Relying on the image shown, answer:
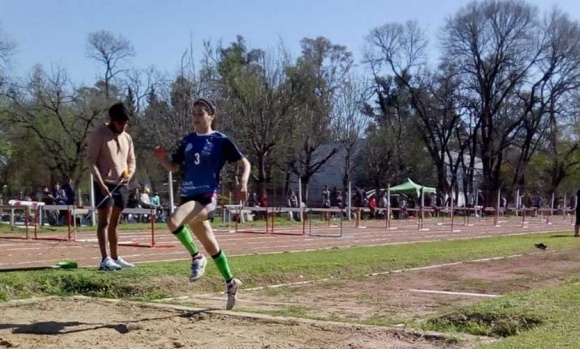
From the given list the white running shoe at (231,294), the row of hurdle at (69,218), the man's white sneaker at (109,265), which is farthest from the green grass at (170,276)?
the row of hurdle at (69,218)

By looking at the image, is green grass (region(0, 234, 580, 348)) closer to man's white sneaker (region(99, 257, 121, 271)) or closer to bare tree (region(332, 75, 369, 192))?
man's white sneaker (region(99, 257, 121, 271))

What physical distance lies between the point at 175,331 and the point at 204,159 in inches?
66.8

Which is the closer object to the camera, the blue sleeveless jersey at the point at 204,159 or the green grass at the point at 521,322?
the green grass at the point at 521,322

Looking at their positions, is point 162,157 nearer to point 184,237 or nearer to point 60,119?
point 184,237

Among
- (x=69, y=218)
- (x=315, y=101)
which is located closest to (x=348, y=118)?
(x=315, y=101)

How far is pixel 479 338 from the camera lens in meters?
5.58

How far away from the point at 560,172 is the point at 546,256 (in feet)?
202

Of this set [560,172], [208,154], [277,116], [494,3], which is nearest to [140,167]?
[277,116]

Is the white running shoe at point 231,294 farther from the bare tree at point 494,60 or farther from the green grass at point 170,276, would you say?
the bare tree at point 494,60

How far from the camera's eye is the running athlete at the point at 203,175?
682 cm

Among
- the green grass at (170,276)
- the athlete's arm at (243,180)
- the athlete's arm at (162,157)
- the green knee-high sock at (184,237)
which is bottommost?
the green grass at (170,276)

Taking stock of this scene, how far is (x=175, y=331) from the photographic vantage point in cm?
586

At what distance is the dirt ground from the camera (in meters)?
5.49

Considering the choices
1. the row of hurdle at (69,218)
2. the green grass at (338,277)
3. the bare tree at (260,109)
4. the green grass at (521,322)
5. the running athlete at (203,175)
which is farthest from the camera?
the bare tree at (260,109)
